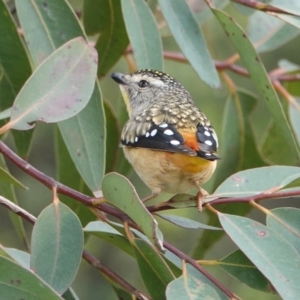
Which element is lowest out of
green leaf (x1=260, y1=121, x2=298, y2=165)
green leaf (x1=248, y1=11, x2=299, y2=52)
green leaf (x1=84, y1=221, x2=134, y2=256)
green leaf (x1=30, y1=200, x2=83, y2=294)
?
green leaf (x1=260, y1=121, x2=298, y2=165)

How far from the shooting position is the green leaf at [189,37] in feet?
9.02

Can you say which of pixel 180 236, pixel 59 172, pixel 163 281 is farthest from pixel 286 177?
pixel 180 236

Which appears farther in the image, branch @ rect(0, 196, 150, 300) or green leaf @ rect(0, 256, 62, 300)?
branch @ rect(0, 196, 150, 300)

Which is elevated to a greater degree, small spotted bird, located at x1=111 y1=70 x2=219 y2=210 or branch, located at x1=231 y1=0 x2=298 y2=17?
branch, located at x1=231 y1=0 x2=298 y2=17

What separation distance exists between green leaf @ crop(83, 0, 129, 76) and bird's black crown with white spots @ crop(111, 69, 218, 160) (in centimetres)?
26

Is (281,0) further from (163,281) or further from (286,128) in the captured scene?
(163,281)

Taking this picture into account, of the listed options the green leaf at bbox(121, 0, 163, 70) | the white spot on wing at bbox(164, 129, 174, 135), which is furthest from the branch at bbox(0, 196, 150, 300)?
the green leaf at bbox(121, 0, 163, 70)

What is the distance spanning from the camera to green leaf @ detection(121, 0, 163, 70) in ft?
8.79

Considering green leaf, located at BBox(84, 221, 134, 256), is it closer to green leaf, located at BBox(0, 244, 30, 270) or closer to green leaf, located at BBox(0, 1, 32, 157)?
green leaf, located at BBox(0, 244, 30, 270)

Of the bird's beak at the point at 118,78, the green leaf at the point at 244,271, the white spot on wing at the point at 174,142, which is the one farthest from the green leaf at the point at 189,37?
the green leaf at the point at 244,271

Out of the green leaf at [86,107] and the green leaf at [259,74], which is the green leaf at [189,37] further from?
the green leaf at [86,107]

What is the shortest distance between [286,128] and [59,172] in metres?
0.92

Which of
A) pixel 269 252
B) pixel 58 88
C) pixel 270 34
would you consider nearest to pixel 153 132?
pixel 58 88

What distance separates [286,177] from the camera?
7.25 ft
